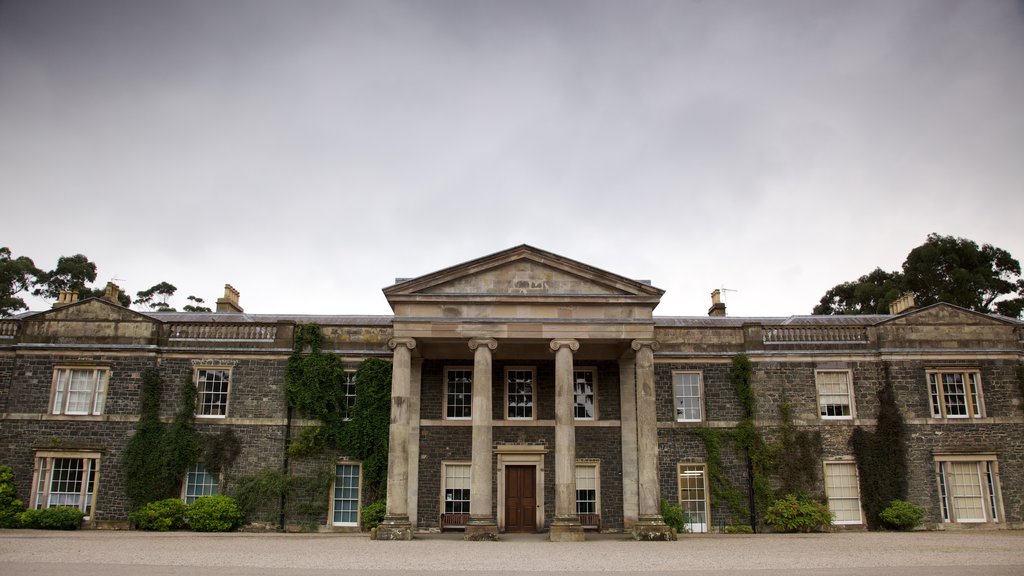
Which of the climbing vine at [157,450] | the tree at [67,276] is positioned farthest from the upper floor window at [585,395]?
the tree at [67,276]

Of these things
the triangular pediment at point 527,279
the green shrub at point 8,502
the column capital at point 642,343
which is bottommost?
the green shrub at point 8,502

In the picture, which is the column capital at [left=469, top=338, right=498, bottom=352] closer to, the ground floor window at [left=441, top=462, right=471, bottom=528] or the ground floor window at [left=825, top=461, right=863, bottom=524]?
the ground floor window at [left=441, top=462, right=471, bottom=528]

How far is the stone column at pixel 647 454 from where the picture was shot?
21.4m

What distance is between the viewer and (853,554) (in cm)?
1734

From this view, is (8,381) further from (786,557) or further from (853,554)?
(853,554)

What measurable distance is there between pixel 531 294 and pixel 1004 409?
17.3 meters

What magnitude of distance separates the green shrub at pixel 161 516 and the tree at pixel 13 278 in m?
→ 26.6

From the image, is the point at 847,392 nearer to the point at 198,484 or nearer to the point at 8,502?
the point at 198,484

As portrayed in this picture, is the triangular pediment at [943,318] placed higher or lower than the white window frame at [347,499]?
higher

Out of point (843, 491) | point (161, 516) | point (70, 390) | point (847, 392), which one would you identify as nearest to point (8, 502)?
point (70, 390)

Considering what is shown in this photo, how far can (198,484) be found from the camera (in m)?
24.9

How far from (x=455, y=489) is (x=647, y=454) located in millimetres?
6984

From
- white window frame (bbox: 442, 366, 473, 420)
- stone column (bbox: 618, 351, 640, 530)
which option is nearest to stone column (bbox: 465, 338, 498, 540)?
white window frame (bbox: 442, 366, 473, 420)

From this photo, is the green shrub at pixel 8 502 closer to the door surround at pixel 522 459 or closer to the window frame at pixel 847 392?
the door surround at pixel 522 459
